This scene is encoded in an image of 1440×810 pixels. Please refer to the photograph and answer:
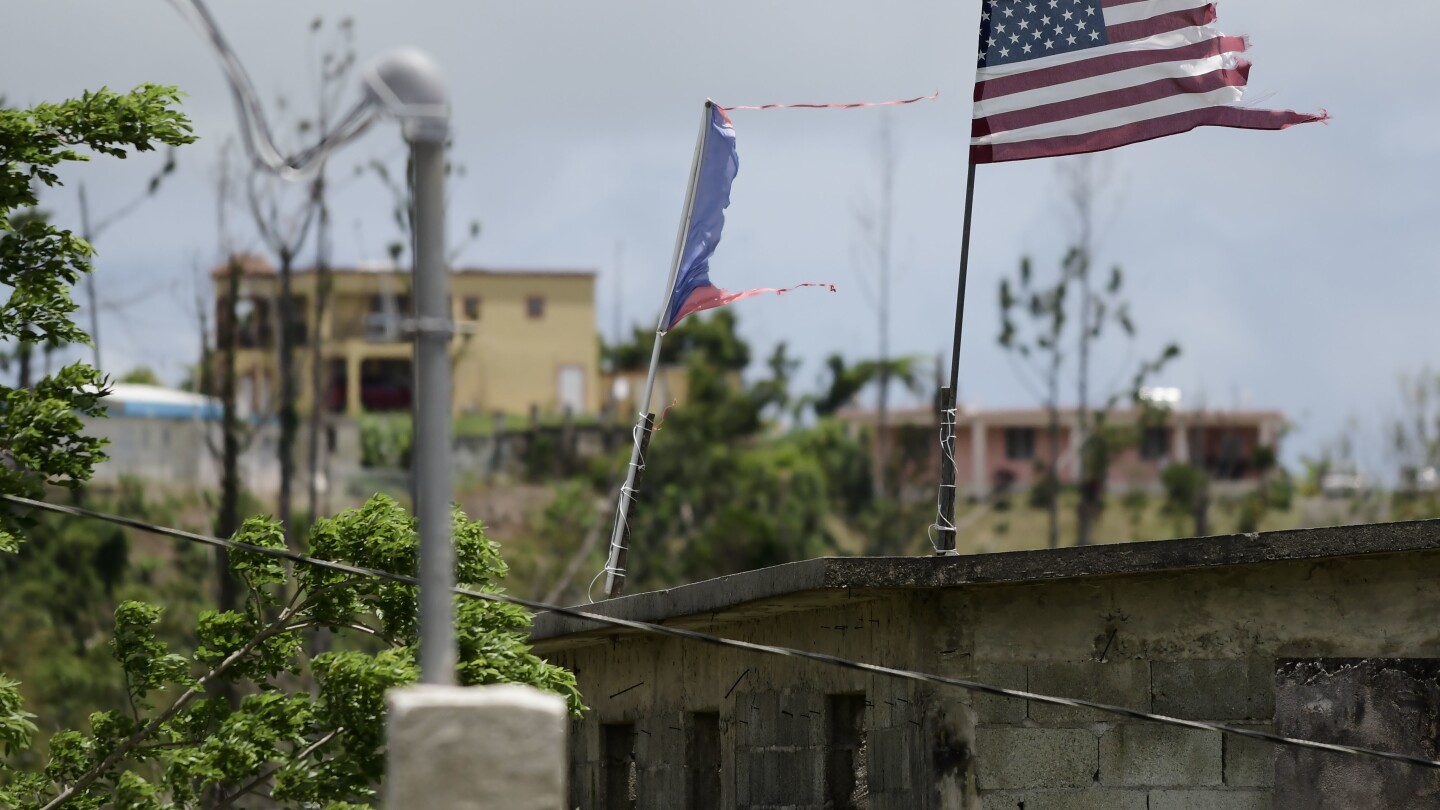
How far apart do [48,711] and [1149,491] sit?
136 ft

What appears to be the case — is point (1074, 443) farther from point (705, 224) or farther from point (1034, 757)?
point (1034, 757)

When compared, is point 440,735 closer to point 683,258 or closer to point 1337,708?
point 1337,708

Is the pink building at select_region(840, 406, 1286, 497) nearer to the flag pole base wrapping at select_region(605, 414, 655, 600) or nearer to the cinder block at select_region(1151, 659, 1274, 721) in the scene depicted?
the flag pole base wrapping at select_region(605, 414, 655, 600)

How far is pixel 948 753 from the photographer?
10.5m

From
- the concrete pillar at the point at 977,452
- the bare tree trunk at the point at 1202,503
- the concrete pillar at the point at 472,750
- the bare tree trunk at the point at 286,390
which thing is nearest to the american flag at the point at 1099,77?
the concrete pillar at the point at 472,750

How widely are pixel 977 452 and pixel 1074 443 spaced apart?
6299mm

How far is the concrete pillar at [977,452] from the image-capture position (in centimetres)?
8088

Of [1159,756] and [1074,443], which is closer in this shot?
[1159,756]

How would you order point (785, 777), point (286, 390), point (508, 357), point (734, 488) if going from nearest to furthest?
point (785, 777) → point (286, 390) → point (734, 488) → point (508, 357)

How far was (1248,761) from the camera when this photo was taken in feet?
33.2

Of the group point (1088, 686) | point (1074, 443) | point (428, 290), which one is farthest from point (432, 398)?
point (1074, 443)

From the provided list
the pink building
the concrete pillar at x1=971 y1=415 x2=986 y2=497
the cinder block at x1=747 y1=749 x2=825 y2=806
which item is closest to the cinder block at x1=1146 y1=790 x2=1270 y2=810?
the cinder block at x1=747 y1=749 x2=825 y2=806

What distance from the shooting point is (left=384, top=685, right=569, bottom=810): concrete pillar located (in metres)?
5.86

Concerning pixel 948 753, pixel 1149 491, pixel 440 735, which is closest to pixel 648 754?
pixel 948 753
